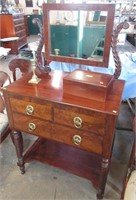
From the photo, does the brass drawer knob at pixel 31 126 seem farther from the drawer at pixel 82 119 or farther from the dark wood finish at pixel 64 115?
the drawer at pixel 82 119

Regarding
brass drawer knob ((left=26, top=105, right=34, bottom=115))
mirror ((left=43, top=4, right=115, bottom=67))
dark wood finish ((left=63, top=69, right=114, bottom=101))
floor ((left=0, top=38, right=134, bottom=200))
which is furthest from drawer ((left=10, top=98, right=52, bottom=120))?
floor ((left=0, top=38, right=134, bottom=200))

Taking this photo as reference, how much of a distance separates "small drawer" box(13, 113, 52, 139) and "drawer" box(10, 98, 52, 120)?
0.04 meters

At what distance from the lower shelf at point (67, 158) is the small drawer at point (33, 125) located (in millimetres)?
343

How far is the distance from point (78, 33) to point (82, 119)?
0.59 meters

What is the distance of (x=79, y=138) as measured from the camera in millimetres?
959

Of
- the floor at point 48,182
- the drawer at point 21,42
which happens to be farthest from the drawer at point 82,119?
the drawer at point 21,42

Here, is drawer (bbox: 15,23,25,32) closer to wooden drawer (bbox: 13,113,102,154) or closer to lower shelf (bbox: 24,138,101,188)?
lower shelf (bbox: 24,138,101,188)

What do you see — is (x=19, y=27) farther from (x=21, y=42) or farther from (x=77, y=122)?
(x=77, y=122)

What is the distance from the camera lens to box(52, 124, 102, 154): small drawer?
93cm

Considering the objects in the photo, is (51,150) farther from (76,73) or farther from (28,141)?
(76,73)

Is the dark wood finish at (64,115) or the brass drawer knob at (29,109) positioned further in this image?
the brass drawer knob at (29,109)

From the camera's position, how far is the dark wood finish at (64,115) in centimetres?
87

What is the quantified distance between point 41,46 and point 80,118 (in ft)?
1.96

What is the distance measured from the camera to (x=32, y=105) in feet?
3.23
